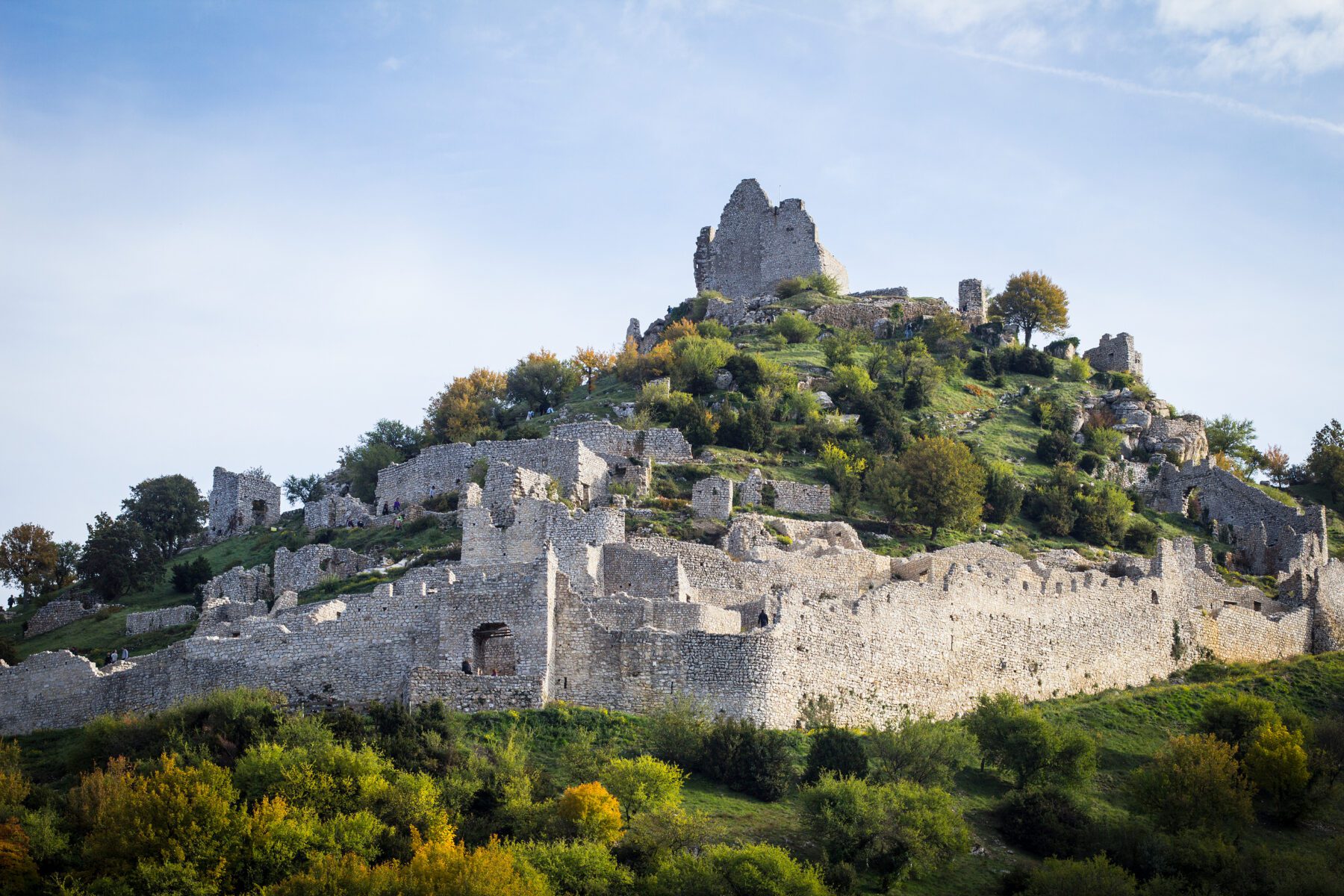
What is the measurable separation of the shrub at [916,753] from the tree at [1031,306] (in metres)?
56.0

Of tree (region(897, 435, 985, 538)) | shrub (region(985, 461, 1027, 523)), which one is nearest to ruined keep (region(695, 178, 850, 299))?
shrub (region(985, 461, 1027, 523))

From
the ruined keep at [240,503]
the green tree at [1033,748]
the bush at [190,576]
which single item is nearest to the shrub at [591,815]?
the green tree at [1033,748]

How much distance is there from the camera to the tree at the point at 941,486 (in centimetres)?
6519

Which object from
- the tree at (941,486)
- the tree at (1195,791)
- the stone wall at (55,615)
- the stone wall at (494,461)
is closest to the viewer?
the tree at (1195,791)

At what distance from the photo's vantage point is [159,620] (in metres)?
56.0

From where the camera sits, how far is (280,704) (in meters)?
42.8

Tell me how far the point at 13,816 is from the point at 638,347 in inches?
2263

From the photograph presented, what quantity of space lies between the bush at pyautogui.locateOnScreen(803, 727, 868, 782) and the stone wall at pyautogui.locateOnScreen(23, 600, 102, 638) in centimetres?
3094

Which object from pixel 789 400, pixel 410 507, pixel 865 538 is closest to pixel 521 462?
pixel 410 507

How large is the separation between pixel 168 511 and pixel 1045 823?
44.0 metres

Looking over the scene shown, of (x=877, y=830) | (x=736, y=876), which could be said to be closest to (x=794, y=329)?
(x=877, y=830)

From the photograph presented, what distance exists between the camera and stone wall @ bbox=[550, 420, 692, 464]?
65375 mm

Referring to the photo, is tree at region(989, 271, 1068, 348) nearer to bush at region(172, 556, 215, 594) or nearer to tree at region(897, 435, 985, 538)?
tree at region(897, 435, 985, 538)

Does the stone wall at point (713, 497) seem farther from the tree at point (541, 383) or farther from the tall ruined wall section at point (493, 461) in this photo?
the tree at point (541, 383)
